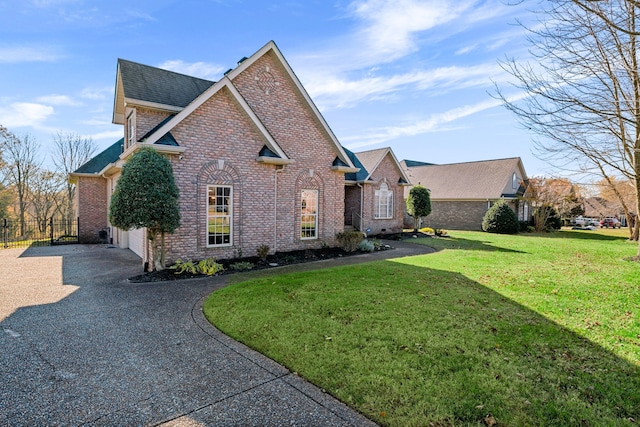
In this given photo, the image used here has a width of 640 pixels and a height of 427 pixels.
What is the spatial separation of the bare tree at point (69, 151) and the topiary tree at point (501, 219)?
130 ft

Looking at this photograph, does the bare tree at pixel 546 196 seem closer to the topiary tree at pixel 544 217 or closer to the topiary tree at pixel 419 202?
the topiary tree at pixel 544 217

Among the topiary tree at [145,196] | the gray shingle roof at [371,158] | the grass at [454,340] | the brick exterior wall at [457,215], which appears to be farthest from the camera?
the brick exterior wall at [457,215]

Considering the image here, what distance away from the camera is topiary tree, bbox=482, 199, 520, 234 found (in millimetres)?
24844

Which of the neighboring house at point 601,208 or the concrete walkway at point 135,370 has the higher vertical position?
the neighboring house at point 601,208

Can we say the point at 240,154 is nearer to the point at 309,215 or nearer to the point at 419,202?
the point at 309,215

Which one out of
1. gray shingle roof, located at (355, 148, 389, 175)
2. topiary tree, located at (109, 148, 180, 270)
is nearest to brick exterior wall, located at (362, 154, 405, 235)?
gray shingle roof, located at (355, 148, 389, 175)

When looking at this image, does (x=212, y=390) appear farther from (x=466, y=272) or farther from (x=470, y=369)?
(x=466, y=272)

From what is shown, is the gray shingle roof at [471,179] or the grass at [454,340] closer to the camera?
the grass at [454,340]

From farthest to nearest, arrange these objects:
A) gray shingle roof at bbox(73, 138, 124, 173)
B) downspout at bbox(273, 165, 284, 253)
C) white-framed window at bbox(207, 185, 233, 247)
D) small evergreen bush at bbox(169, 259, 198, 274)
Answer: gray shingle roof at bbox(73, 138, 124, 173)
downspout at bbox(273, 165, 284, 253)
white-framed window at bbox(207, 185, 233, 247)
small evergreen bush at bbox(169, 259, 198, 274)

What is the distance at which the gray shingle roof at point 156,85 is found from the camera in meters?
11.3

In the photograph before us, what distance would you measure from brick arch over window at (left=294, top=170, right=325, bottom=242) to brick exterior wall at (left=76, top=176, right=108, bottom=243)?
38.4 ft

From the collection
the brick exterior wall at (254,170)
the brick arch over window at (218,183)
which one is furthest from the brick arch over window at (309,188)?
the brick arch over window at (218,183)

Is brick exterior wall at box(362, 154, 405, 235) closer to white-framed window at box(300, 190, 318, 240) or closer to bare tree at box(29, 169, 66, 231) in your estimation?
white-framed window at box(300, 190, 318, 240)

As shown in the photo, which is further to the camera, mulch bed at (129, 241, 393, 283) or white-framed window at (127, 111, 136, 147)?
white-framed window at (127, 111, 136, 147)
